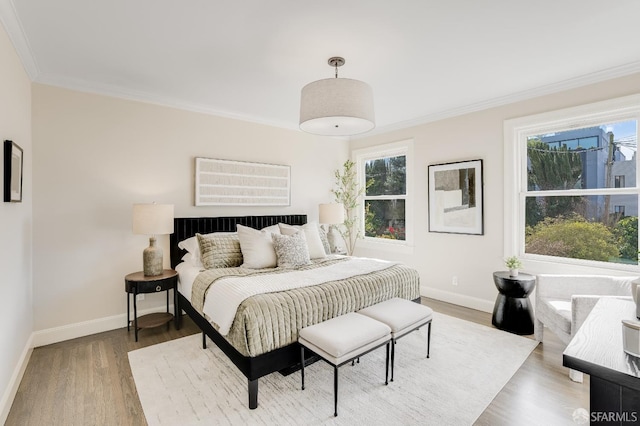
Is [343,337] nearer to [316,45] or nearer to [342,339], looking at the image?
[342,339]

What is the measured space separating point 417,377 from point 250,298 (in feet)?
4.75

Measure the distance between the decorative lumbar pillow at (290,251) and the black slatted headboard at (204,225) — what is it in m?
0.97

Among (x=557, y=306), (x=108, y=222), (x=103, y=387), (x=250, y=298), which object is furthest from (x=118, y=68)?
(x=557, y=306)

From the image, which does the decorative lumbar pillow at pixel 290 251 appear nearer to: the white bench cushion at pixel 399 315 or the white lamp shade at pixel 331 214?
the white bench cushion at pixel 399 315

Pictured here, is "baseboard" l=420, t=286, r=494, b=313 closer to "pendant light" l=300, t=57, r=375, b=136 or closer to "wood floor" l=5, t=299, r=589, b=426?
"wood floor" l=5, t=299, r=589, b=426

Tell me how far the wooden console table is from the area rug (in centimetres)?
102

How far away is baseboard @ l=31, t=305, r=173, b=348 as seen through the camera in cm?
295

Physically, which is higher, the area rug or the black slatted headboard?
the black slatted headboard

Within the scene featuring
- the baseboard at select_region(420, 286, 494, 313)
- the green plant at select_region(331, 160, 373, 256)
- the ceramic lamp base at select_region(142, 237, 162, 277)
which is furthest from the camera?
the green plant at select_region(331, 160, 373, 256)

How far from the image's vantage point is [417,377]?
7.83ft

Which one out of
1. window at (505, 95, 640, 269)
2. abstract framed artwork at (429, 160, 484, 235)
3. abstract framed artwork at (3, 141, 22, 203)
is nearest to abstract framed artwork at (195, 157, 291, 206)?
abstract framed artwork at (3, 141, 22, 203)

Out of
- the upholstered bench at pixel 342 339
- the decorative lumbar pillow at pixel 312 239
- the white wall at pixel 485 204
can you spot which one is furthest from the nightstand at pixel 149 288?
the white wall at pixel 485 204

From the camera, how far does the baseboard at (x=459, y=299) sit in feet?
12.5

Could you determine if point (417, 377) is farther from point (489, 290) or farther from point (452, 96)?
point (452, 96)
